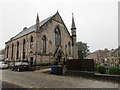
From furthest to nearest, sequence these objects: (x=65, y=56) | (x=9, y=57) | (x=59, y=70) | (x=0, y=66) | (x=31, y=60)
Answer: (x=9, y=57) < (x=65, y=56) < (x=0, y=66) < (x=31, y=60) < (x=59, y=70)

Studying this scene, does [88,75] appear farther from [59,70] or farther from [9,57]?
[9,57]

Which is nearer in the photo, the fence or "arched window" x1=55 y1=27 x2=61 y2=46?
the fence

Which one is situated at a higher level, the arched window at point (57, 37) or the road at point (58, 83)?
the arched window at point (57, 37)

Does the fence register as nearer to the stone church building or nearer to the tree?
the stone church building

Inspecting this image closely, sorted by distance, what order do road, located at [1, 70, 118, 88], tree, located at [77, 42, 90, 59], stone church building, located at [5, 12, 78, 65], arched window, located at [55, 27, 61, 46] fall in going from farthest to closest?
1. tree, located at [77, 42, 90, 59]
2. arched window, located at [55, 27, 61, 46]
3. stone church building, located at [5, 12, 78, 65]
4. road, located at [1, 70, 118, 88]

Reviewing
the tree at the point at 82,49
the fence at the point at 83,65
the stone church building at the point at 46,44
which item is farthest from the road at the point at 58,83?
the tree at the point at 82,49

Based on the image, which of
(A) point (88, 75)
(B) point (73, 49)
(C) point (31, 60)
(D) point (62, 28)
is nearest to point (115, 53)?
(B) point (73, 49)

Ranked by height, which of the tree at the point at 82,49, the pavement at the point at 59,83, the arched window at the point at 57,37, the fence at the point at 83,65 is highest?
the arched window at the point at 57,37

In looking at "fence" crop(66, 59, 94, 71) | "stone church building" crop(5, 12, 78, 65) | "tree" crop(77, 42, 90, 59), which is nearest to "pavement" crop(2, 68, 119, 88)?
"fence" crop(66, 59, 94, 71)

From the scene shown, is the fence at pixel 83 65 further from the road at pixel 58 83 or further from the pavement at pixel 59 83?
the road at pixel 58 83

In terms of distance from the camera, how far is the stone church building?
2416 cm

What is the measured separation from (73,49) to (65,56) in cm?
416

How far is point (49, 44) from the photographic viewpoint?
86.8 ft

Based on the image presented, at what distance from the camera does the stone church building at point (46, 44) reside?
24156 millimetres
